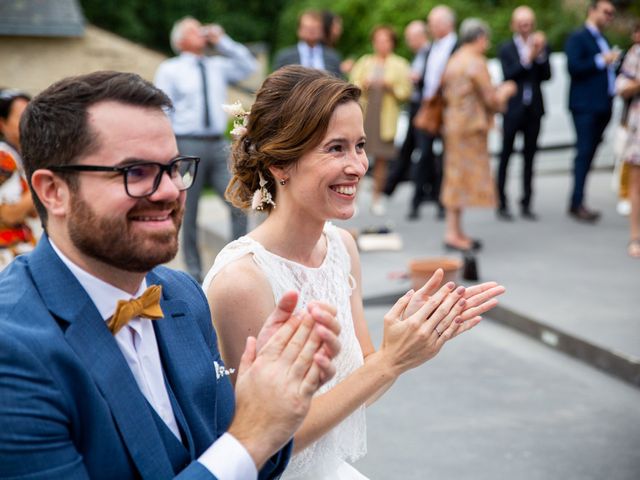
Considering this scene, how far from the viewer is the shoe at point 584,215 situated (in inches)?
408

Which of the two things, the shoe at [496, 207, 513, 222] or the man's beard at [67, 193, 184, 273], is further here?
the shoe at [496, 207, 513, 222]

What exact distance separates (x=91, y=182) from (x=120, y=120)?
0.46 ft

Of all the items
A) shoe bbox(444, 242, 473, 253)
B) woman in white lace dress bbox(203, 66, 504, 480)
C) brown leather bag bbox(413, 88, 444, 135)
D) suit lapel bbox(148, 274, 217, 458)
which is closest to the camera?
suit lapel bbox(148, 274, 217, 458)

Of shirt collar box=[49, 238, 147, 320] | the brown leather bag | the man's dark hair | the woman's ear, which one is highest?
the man's dark hair

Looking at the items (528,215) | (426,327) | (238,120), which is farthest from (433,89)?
(426,327)

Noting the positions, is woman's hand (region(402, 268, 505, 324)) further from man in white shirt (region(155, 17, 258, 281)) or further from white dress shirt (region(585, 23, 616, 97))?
white dress shirt (region(585, 23, 616, 97))

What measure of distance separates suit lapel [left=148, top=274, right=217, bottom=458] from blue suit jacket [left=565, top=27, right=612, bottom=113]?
27.7 feet

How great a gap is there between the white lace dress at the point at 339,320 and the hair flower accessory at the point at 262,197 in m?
0.21

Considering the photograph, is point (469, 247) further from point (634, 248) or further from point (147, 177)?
point (147, 177)

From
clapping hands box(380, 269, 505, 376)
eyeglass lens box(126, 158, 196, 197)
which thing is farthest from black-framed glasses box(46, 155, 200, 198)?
clapping hands box(380, 269, 505, 376)

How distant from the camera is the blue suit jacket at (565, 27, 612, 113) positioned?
32.1ft

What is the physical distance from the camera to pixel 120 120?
1939 millimetres

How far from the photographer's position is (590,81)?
32.7ft

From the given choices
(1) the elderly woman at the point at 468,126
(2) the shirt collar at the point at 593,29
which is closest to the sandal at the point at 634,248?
(1) the elderly woman at the point at 468,126
